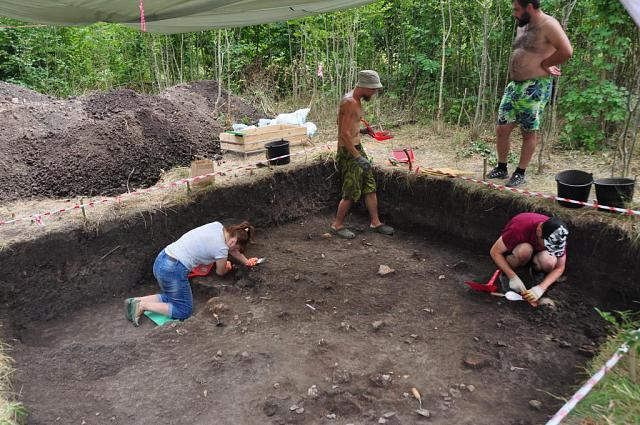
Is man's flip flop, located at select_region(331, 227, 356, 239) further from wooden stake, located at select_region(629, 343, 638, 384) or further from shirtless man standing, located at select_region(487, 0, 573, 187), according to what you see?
wooden stake, located at select_region(629, 343, 638, 384)

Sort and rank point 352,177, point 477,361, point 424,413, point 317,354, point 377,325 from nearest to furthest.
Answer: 1. point 424,413
2. point 477,361
3. point 317,354
4. point 377,325
5. point 352,177

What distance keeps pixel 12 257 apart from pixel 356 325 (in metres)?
2.71

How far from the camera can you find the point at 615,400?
2.06m

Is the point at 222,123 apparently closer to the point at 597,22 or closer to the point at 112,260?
the point at 112,260

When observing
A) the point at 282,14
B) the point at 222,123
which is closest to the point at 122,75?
the point at 222,123

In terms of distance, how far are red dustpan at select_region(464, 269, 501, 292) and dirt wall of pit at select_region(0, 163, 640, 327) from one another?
0.60 meters

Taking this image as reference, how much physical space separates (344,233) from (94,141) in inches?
122

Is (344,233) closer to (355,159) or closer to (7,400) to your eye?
(355,159)

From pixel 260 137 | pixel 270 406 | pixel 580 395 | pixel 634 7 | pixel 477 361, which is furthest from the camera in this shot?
pixel 260 137

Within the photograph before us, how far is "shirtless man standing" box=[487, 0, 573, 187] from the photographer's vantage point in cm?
385

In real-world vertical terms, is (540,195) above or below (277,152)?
below

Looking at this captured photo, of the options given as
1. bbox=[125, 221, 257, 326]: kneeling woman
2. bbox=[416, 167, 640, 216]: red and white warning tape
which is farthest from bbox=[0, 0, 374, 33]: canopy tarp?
bbox=[416, 167, 640, 216]: red and white warning tape

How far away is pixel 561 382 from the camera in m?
2.86

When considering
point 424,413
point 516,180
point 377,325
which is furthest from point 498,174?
point 424,413
